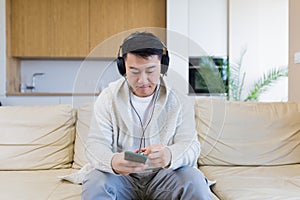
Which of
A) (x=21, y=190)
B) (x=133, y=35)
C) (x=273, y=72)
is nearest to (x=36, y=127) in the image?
(x=21, y=190)

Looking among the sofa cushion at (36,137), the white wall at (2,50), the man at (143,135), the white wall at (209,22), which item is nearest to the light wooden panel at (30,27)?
the white wall at (2,50)

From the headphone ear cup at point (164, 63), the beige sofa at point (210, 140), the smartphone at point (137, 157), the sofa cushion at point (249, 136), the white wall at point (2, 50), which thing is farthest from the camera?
the white wall at point (2, 50)

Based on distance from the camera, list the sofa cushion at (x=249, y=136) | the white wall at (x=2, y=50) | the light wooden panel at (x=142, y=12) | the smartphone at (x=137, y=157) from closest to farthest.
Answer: the smartphone at (x=137, y=157) < the sofa cushion at (x=249, y=136) < the white wall at (x=2, y=50) < the light wooden panel at (x=142, y=12)

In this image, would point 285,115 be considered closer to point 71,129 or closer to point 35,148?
point 71,129

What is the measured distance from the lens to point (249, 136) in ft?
6.38

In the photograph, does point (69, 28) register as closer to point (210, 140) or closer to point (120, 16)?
point (120, 16)

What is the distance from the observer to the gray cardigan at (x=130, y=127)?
1.22 metres

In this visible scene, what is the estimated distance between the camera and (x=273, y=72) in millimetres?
4258

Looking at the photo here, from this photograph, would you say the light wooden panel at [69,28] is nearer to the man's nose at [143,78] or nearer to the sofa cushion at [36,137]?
the sofa cushion at [36,137]

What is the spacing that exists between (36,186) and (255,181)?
A: 3.17ft

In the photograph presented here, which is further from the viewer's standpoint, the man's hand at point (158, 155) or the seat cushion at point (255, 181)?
the seat cushion at point (255, 181)

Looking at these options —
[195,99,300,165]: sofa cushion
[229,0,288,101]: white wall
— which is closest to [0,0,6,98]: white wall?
[229,0,288,101]: white wall

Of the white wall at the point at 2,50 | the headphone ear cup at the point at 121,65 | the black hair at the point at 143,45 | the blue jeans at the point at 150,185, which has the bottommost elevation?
the blue jeans at the point at 150,185

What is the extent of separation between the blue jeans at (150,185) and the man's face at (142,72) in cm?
33
